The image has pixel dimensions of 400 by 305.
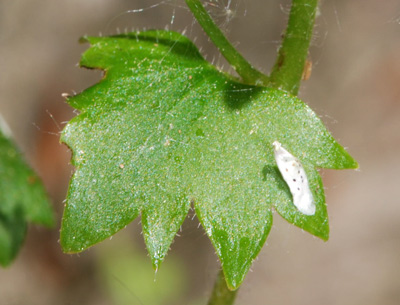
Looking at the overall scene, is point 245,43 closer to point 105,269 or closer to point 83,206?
point 105,269

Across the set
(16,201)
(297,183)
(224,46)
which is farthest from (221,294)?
(16,201)

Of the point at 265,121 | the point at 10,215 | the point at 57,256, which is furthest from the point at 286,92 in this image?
the point at 57,256

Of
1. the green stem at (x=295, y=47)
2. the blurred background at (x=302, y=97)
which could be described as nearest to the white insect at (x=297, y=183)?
the green stem at (x=295, y=47)

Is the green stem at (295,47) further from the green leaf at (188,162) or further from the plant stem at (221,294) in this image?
the plant stem at (221,294)

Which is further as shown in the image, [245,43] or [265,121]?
[245,43]

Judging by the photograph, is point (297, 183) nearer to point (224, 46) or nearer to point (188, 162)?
point (188, 162)
